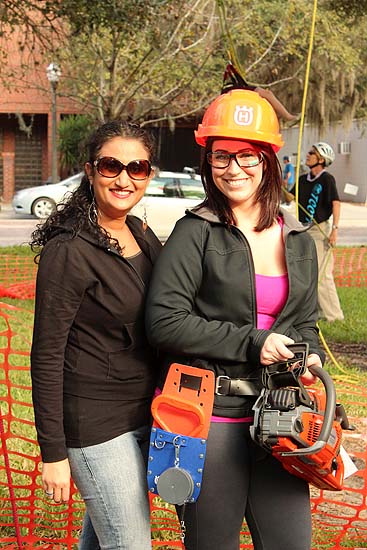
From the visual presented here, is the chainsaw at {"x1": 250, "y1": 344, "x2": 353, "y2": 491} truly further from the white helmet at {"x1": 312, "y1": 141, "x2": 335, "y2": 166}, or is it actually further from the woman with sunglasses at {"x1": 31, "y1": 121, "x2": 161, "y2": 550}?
the white helmet at {"x1": 312, "y1": 141, "x2": 335, "y2": 166}

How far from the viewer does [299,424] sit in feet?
6.55

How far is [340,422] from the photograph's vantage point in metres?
2.20

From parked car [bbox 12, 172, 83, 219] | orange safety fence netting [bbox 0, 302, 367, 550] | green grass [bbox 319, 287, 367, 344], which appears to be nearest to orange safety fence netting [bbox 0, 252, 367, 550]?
orange safety fence netting [bbox 0, 302, 367, 550]

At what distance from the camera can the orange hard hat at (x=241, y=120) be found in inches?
88.7

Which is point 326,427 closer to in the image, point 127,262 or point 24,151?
point 127,262

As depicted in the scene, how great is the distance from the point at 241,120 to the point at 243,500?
109 cm

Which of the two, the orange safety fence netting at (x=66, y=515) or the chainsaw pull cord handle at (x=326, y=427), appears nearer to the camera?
the chainsaw pull cord handle at (x=326, y=427)

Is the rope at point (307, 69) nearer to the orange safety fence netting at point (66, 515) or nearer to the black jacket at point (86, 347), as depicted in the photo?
the orange safety fence netting at point (66, 515)

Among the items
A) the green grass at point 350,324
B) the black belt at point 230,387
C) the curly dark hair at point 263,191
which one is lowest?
the green grass at point 350,324

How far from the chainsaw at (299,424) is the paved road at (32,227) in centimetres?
1187

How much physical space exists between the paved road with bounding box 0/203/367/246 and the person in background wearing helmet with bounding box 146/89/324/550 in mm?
11635

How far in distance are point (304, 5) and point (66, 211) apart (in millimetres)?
13855

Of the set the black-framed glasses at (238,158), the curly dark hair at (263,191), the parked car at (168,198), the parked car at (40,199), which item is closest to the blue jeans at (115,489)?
the curly dark hair at (263,191)

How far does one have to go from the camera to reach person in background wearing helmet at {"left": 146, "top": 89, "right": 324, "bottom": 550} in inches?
83.4
